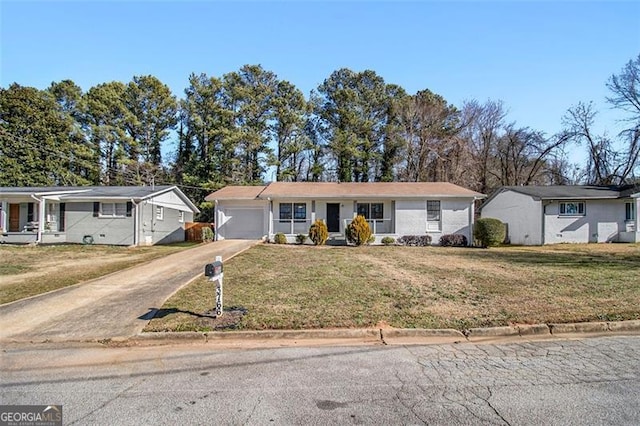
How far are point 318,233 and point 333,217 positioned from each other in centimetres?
262

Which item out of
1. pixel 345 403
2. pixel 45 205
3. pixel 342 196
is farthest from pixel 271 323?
pixel 45 205

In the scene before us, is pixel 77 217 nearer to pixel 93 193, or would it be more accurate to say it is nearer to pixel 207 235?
pixel 93 193

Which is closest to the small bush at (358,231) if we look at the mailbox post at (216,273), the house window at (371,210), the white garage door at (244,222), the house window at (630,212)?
the house window at (371,210)

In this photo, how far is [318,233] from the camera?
20.2 m

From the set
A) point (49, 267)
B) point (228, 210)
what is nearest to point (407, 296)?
point (49, 267)

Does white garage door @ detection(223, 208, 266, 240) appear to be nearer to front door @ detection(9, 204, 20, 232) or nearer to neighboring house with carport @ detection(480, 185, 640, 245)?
front door @ detection(9, 204, 20, 232)

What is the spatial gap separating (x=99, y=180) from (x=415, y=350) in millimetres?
38111

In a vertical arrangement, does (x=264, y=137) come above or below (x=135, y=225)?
above

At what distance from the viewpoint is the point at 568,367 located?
4.26 meters

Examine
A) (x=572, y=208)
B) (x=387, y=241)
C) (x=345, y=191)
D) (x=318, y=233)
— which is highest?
(x=345, y=191)

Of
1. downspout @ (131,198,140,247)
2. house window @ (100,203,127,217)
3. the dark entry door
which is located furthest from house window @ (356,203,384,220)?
house window @ (100,203,127,217)

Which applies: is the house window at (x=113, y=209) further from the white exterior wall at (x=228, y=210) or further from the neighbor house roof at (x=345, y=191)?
the white exterior wall at (x=228, y=210)

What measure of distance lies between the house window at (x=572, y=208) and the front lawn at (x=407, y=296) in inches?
461

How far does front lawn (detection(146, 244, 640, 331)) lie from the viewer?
19.7ft
